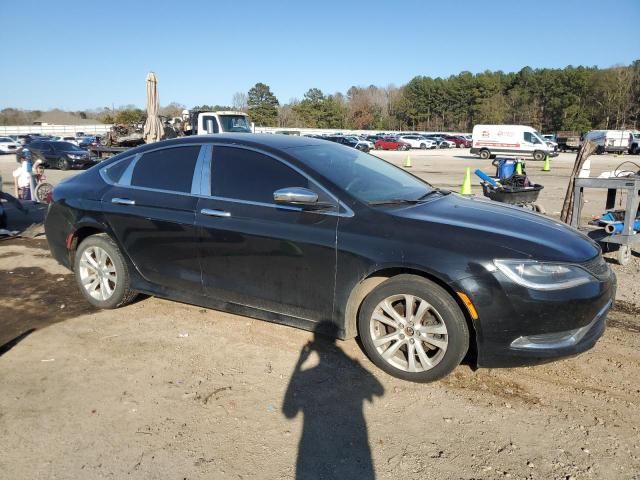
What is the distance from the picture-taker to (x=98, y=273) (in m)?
4.80

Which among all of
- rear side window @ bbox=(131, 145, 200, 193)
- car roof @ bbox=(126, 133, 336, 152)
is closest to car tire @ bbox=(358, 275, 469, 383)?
car roof @ bbox=(126, 133, 336, 152)

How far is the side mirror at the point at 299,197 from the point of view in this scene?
139 inches

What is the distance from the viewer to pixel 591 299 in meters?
3.19

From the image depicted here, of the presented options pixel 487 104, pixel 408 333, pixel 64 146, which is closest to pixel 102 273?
pixel 408 333

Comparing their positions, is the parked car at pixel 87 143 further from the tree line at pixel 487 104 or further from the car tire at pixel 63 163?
the tree line at pixel 487 104

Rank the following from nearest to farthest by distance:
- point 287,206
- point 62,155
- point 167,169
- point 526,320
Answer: point 526,320
point 287,206
point 167,169
point 62,155

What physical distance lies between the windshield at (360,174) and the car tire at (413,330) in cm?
75

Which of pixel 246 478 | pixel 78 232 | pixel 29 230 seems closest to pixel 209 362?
pixel 246 478

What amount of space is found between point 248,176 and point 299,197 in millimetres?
670

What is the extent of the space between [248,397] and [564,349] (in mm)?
2049

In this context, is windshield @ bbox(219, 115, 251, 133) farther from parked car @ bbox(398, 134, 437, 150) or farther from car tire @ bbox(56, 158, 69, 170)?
parked car @ bbox(398, 134, 437, 150)

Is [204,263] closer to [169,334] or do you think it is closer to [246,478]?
[169,334]

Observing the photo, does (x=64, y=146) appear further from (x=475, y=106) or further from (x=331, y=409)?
(x=475, y=106)

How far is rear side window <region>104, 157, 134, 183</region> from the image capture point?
4730 mm
